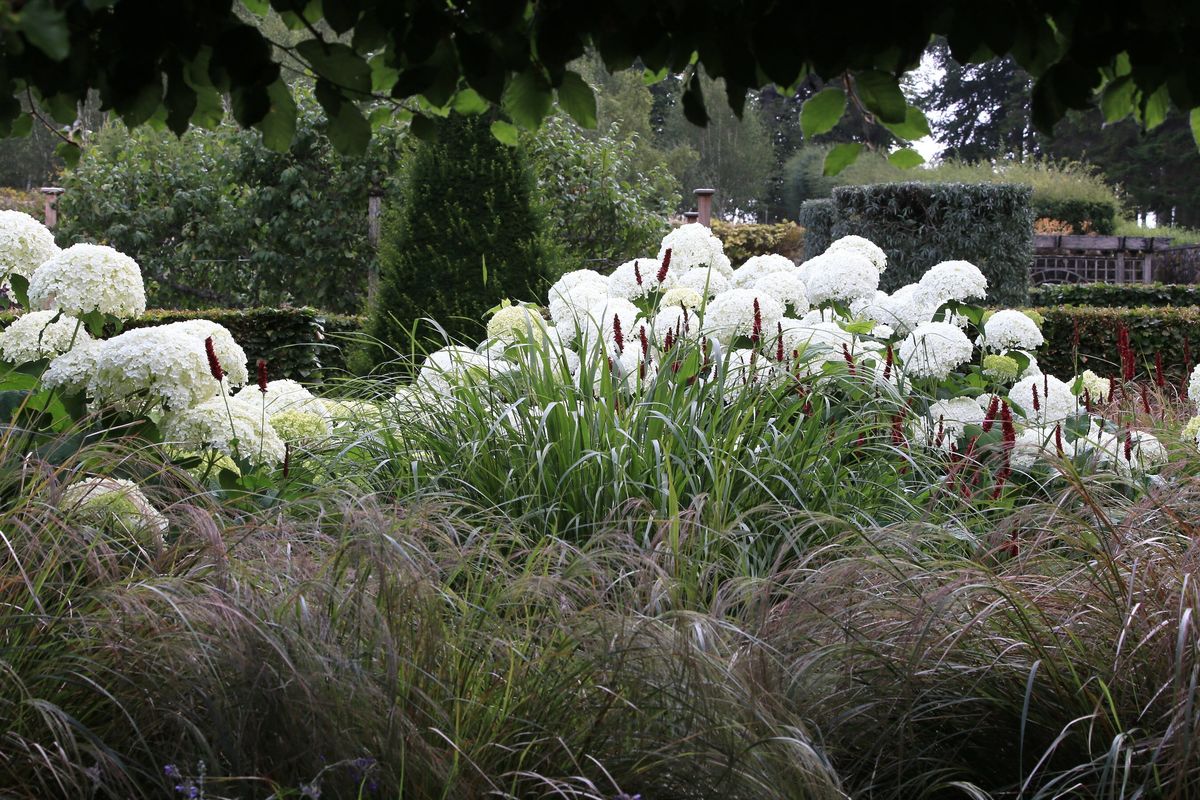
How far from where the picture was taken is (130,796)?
74.4 inches

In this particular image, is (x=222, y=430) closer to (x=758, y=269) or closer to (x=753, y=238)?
(x=758, y=269)

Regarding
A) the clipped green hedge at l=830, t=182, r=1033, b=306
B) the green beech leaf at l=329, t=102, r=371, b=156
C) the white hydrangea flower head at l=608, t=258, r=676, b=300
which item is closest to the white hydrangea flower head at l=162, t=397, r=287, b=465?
the green beech leaf at l=329, t=102, r=371, b=156

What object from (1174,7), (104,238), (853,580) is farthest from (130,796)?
Result: (104,238)

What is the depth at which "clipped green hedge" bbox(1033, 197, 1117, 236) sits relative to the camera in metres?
24.0

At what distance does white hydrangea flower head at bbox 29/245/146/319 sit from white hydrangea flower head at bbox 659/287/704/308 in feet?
6.31

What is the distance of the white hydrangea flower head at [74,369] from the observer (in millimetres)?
3189

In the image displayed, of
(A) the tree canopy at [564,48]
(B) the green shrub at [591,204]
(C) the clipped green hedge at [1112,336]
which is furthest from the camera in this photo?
(B) the green shrub at [591,204]

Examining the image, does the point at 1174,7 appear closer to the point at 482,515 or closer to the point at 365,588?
the point at 365,588

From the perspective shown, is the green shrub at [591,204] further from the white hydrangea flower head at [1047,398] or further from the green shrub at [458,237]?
the white hydrangea flower head at [1047,398]

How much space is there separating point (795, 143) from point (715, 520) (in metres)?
45.6

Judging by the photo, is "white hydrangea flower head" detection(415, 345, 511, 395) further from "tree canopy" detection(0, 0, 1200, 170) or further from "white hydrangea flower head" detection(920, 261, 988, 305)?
"tree canopy" detection(0, 0, 1200, 170)

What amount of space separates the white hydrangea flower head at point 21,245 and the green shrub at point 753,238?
17.2 meters

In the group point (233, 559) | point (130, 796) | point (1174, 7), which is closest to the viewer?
point (1174, 7)

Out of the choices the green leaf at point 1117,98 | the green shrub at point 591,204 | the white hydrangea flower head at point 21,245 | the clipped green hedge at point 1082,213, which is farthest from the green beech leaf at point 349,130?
the clipped green hedge at point 1082,213
